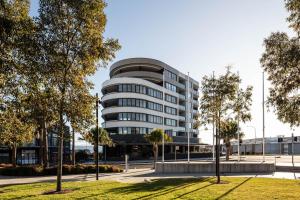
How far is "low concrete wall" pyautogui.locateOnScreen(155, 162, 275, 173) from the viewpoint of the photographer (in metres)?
32.5

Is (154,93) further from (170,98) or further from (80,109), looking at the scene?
(80,109)

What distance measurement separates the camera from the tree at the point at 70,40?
1916cm

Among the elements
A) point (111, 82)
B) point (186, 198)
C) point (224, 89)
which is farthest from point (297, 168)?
point (111, 82)

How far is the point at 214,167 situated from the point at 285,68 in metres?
18.6

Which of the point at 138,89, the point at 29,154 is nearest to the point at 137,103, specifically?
the point at 138,89

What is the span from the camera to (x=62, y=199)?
641 inches

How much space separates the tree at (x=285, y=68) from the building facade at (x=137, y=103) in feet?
152

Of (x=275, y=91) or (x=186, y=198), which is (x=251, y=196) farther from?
(x=275, y=91)

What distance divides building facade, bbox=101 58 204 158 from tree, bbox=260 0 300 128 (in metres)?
46.3

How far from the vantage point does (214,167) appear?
3344 centimetres

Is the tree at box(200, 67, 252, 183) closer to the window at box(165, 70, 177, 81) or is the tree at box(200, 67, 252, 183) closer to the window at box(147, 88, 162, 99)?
the window at box(147, 88, 162, 99)

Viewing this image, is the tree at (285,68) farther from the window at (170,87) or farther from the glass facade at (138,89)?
the window at (170,87)

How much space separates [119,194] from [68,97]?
18.8ft

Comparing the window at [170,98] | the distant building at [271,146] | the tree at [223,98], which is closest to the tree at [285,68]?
the tree at [223,98]
